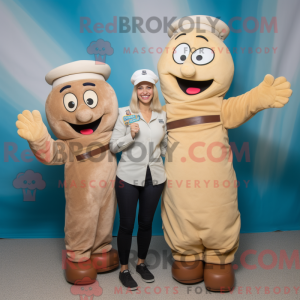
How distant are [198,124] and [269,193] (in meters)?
1.51

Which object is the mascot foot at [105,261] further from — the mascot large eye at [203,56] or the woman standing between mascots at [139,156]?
the mascot large eye at [203,56]

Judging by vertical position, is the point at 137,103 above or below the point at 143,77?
below

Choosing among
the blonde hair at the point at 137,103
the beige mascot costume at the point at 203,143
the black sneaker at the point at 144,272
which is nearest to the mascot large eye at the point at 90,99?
the blonde hair at the point at 137,103

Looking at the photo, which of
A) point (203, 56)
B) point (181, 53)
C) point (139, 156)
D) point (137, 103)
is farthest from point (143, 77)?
point (139, 156)

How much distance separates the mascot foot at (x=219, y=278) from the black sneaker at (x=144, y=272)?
370 mm

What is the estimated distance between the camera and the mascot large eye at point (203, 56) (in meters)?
2.03

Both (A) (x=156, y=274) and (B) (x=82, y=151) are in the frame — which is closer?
(B) (x=82, y=151)

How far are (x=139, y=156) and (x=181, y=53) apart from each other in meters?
0.71

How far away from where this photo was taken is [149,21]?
2.92m

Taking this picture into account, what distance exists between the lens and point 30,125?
193 centimetres

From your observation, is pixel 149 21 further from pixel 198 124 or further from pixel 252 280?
pixel 252 280

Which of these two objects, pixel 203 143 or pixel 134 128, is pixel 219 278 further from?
pixel 134 128

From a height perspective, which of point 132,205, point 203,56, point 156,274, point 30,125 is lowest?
point 156,274

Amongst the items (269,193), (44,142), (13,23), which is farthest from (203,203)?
(13,23)
